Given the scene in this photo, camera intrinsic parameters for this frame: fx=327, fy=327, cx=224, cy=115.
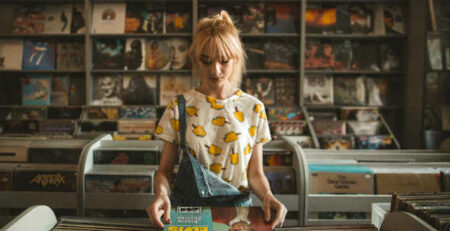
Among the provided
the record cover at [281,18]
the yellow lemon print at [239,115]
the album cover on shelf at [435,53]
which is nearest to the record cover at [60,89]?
the record cover at [281,18]

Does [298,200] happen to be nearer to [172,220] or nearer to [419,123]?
[172,220]

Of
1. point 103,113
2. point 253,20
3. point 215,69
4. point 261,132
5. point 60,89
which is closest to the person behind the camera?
point 215,69

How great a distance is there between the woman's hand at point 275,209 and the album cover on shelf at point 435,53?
3074 mm

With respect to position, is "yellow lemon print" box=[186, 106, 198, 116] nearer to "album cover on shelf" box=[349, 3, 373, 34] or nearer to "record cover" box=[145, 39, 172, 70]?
"record cover" box=[145, 39, 172, 70]

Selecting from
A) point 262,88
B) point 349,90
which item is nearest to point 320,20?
point 349,90

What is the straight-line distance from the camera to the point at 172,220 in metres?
0.79

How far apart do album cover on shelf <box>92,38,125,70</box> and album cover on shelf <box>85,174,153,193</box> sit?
2.05m

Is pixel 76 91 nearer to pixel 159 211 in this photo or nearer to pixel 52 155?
pixel 52 155

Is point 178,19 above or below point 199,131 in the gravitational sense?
above

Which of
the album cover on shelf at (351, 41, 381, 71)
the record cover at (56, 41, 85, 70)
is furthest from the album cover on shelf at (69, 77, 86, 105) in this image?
the album cover on shelf at (351, 41, 381, 71)

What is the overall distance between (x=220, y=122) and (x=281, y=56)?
8.86 feet

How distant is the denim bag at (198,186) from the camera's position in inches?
42.1

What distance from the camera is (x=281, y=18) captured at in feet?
11.9

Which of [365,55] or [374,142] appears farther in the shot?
[365,55]
